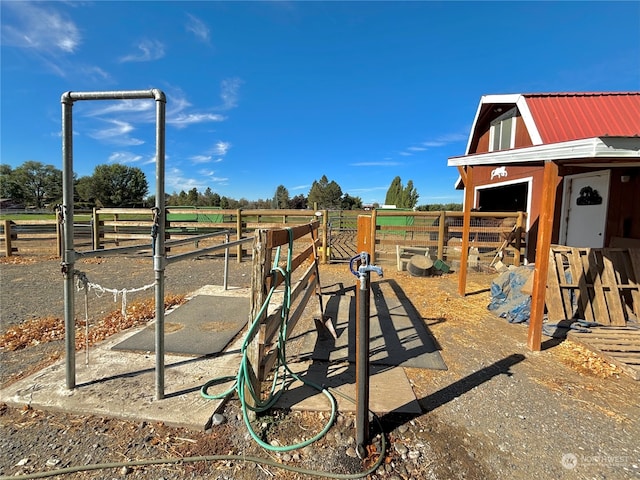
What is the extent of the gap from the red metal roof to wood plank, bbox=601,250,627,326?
3.50 m

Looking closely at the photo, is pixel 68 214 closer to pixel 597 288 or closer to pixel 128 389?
pixel 128 389

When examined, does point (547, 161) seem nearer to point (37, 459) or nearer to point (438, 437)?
point (438, 437)

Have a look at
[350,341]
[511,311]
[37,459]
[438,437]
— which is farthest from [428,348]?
[37,459]

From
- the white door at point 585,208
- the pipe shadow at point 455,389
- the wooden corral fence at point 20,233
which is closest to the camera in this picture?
the pipe shadow at point 455,389

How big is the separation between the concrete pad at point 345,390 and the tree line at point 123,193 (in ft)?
129

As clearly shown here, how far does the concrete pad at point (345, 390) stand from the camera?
7.49 feet

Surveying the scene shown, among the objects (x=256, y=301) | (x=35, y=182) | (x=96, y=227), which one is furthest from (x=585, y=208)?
(x=35, y=182)

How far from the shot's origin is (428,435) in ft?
6.67

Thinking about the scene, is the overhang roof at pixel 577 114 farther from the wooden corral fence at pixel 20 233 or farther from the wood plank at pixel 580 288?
the wooden corral fence at pixel 20 233

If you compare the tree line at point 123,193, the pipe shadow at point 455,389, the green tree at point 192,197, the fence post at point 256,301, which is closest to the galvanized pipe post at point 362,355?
the pipe shadow at point 455,389

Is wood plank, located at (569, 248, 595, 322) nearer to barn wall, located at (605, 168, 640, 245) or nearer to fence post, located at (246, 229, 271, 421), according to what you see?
barn wall, located at (605, 168, 640, 245)

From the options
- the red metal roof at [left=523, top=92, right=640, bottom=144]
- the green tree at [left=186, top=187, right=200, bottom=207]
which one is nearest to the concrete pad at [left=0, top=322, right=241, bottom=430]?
the red metal roof at [left=523, top=92, right=640, bottom=144]

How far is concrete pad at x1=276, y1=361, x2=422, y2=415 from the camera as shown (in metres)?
2.28

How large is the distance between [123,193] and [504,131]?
59366 mm
